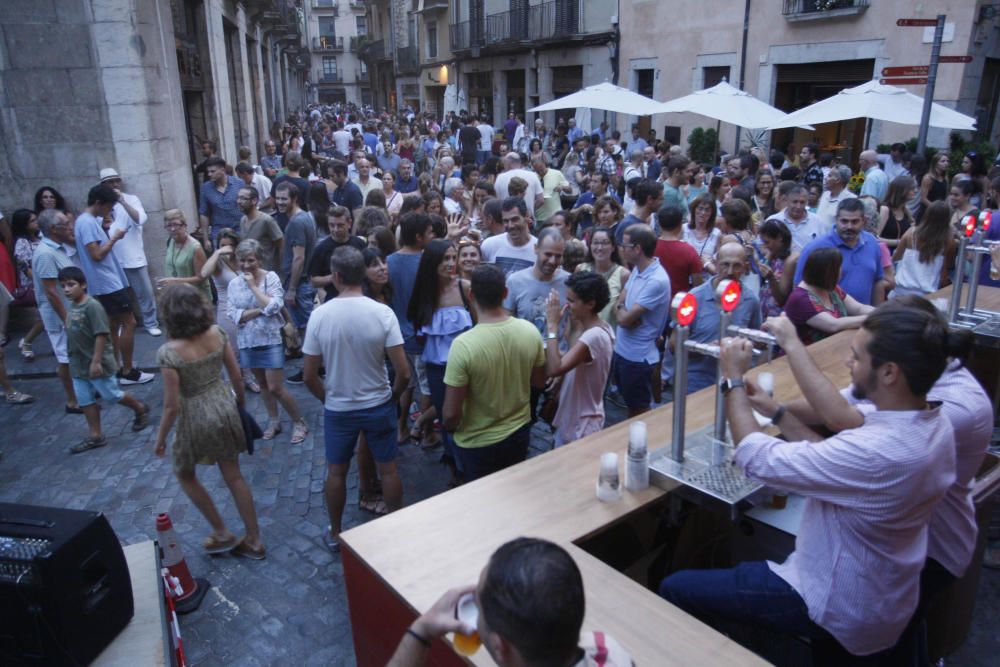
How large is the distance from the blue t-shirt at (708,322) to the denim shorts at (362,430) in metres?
1.90

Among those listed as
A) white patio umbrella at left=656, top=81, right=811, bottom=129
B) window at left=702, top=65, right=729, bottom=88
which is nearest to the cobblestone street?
white patio umbrella at left=656, top=81, right=811, bottom=129

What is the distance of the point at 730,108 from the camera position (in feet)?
33.1

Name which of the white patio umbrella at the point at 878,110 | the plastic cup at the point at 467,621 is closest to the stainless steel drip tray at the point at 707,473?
the plastic cup at the point at 467,621

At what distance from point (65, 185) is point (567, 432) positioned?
22.8ft

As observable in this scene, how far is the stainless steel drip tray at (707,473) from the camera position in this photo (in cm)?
260

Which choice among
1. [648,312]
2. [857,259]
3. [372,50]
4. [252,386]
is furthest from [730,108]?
[372,50]

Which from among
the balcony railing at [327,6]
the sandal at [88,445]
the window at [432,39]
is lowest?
the sandal at [88,445]

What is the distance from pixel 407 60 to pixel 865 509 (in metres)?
42.8

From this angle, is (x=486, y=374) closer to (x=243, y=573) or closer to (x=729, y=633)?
(x=729, y=633)

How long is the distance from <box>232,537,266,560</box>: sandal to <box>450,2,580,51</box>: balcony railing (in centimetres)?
2079

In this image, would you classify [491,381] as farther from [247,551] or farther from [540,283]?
[247,551]

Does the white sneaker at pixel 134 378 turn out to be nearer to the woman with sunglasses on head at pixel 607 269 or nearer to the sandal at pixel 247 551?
the sandal at pixel 247 551

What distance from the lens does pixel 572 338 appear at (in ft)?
13.1

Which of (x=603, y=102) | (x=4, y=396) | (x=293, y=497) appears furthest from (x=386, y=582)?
(x=603, y=102)
